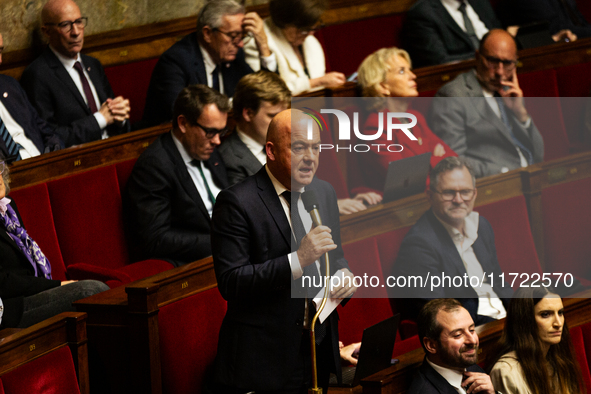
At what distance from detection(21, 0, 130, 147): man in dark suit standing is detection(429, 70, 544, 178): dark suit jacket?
1.92 feet

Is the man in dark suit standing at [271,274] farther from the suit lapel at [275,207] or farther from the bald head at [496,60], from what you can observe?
the bald head at [496,60]

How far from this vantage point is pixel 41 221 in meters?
1.17

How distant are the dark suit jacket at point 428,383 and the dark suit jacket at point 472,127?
660mm

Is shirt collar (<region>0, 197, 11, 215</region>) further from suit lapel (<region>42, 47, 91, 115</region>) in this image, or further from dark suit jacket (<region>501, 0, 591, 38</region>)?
dark suit jacket (<region>501, 0, 591, 38</region>)

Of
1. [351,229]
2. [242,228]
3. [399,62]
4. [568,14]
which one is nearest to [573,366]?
[351,229]

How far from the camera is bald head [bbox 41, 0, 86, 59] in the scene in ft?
4.54

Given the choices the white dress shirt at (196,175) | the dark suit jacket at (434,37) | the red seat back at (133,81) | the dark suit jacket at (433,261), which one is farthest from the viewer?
the dark suit jacket at (434,37)

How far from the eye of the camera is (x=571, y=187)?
136 cm

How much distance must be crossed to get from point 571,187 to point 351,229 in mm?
449

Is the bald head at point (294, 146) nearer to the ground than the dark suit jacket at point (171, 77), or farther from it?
nearer to the ground

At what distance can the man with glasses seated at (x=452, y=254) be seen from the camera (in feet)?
3.67

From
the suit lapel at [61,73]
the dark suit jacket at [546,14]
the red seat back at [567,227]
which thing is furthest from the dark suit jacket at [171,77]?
the dark suit jacket at [546,14]

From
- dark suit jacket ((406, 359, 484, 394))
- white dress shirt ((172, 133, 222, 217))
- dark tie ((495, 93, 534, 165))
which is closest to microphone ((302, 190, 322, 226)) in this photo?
dark suit jacket ((406, 359, 484, 394))

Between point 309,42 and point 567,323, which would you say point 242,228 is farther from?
point 309,42
